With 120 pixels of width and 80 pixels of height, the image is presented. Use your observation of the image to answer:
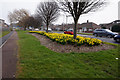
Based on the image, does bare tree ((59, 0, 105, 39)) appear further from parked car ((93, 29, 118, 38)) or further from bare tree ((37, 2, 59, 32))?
parked car ((93, 29, 118, 38))

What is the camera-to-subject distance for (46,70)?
10.1 ft

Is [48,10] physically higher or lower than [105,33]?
higher

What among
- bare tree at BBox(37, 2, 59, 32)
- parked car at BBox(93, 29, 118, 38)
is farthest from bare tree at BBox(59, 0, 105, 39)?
parked car at BBox(93, 29, 118, 38)

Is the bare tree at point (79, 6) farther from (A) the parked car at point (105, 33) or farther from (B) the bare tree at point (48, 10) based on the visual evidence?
(A) the parked car at point (105, 33)

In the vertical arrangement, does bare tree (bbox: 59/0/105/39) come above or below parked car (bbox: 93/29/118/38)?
above

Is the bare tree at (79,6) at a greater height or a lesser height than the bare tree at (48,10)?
lesser

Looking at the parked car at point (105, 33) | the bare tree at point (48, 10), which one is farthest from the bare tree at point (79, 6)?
the parked car at point (105, 33)

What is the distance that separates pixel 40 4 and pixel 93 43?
14.8 metres

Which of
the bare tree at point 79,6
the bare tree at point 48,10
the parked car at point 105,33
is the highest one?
the bare tree at point 48,10

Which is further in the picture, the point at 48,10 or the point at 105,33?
the point at 105,33

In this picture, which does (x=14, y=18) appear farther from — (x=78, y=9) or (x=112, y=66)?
(x=112, y=66)

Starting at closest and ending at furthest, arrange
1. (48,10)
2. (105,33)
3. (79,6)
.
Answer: (79,6), (48,10), (105,33)

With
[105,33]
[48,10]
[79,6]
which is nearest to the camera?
[79,6]

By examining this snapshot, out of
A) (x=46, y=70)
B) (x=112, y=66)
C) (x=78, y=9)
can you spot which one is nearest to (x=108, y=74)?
(x=112, y=66)
